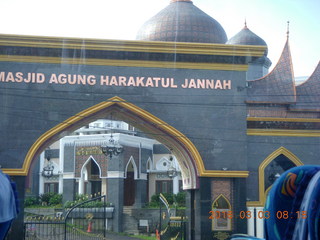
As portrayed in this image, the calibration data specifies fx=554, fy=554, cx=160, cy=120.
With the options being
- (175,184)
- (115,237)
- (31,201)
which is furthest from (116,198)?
(31,201)

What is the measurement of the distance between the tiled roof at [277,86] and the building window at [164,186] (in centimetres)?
1407

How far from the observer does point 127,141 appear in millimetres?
29422

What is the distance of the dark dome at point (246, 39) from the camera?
25.4m

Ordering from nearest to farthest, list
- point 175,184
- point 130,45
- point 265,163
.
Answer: point 130,45
point 265,163
point 175,184

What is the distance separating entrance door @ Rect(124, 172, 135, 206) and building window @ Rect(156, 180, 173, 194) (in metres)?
2.21

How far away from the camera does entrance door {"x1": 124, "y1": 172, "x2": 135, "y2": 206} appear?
29.8m

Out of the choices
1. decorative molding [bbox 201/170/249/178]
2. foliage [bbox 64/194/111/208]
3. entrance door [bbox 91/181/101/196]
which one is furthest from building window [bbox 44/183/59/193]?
decorative molding [bbox 201/170/249/178]

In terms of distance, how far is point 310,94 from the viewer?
18891 mm

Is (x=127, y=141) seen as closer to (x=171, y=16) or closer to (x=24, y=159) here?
(x=171, y=16)

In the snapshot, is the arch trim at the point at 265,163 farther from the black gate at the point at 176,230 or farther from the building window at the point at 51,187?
the building window at the point at 51,187

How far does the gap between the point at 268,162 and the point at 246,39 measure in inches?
365

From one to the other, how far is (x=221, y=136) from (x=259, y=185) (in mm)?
2050

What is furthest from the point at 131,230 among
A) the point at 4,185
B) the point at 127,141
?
the point at 4,185

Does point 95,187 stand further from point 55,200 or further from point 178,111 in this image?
point 178,111
